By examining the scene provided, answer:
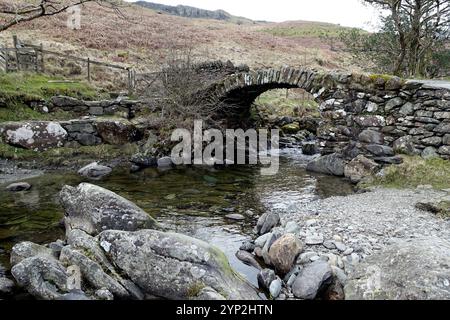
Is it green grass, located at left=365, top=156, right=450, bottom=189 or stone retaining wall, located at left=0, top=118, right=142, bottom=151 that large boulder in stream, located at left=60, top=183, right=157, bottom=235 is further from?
stone retaining wall, located at left=0, top=118, right=142, bottom=151

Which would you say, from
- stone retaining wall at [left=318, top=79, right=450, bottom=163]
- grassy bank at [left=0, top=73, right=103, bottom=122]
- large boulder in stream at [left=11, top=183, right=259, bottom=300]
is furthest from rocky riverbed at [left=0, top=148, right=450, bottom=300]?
grassy bank at [left=0, top=73, right=103, bottom=122]

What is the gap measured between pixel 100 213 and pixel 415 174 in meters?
8.45

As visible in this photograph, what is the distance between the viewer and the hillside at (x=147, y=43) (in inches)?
1070

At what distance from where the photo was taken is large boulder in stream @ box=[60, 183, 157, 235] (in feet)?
21.3

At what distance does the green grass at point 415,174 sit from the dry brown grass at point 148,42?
13.6 metres

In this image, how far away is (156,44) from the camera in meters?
33.5

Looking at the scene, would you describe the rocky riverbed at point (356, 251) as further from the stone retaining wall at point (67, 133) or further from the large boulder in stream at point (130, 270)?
the stone retaining wall at point (67, 133)

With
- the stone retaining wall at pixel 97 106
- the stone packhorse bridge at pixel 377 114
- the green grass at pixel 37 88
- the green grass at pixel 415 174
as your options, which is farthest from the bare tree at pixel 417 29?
the green grass at pixel 37 88

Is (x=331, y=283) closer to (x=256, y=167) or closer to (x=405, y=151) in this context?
(x=405, y=151)

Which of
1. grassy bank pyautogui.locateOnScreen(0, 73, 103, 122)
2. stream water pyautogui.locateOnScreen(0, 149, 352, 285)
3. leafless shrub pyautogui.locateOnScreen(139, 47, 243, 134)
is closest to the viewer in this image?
stream water pyautogui.locateOnScreen(0, 149, 352, 285)

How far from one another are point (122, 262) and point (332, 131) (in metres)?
9.81

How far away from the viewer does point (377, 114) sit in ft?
40.2

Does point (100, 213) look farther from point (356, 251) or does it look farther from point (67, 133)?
point (67, 133)
